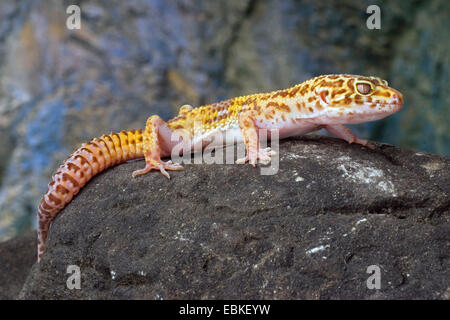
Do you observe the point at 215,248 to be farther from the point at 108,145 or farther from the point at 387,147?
the point at 387,147

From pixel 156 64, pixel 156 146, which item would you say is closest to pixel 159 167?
pixel 156 146

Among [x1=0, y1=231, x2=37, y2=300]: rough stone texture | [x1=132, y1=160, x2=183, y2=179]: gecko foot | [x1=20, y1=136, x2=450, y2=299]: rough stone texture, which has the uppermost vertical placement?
[x1=132, y1=160, x2=183, y2=179]: gecko foot

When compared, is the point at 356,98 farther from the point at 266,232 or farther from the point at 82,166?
the point at 82,166

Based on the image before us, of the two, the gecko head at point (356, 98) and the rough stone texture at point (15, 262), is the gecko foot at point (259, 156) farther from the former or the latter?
the rough stone texture at point (15, 262)

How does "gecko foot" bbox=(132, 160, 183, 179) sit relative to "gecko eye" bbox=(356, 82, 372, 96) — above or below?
below

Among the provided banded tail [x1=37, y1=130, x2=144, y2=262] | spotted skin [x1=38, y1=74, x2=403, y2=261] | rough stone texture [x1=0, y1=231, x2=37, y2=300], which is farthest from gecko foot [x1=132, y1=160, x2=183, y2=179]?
rough stone texture [x1=0, y1=231, x2=37, y2=300]

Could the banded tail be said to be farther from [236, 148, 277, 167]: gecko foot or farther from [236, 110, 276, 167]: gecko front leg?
[236, 148, 277, 167]: gecko foot

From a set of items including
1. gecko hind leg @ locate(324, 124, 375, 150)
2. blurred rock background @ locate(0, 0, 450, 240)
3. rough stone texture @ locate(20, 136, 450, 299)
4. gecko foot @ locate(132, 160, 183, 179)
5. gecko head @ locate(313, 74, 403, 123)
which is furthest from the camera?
blurred rock background @ locate(0, 0, 450, 240)

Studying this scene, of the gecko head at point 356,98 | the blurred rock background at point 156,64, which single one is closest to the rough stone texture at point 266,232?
the gecko head at point 356,98
